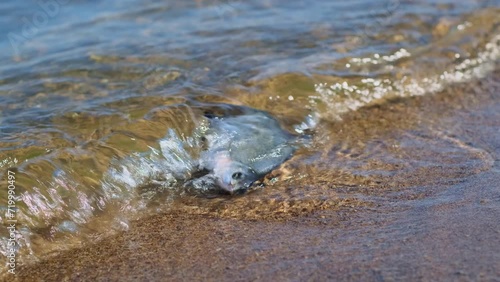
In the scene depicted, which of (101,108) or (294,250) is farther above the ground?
(101,108)

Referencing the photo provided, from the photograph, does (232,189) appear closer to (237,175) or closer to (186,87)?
(237,175)

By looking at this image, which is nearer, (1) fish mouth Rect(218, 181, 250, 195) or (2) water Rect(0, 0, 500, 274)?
(2) water Rect(0, 0, 500, 274)

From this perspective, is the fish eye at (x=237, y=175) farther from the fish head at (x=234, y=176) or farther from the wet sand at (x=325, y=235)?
the wet sand at (x=325, y=235)

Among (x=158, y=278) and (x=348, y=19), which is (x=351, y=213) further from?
(x=348, y=19)

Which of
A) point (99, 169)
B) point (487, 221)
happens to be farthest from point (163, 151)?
point (487, 221)

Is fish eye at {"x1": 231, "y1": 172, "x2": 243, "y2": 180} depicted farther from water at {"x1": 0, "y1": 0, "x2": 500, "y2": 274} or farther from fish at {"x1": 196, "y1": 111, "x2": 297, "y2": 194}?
water at {"x1": 0, "y1": 0, "x2": 500, "y2": 274}

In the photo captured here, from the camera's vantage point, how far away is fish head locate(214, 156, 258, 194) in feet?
12.5

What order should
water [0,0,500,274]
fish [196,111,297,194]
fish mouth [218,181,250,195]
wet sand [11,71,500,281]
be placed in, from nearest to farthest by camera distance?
wet sand [11,71,500,281]
water [0,0,500,274]
fish mouth [218,181,250,195]
fish [196,111,297,194]

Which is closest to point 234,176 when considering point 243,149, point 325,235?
point 243,149

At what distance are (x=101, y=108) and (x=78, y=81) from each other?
741 millimetres

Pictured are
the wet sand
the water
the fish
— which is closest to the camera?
the wet sand

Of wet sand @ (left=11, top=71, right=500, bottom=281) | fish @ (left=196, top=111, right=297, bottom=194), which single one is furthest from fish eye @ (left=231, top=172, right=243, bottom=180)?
wet sand @ (left=11, top=71, right=500, bottom=281)

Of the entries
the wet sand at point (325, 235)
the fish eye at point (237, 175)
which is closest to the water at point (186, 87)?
the wet sand at point (325, 235)

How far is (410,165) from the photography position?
13.2 ft
